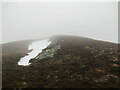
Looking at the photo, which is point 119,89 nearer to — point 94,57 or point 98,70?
point 98,70

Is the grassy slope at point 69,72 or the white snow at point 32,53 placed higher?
the grassy slope at point 69,72

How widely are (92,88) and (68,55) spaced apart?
16399mm

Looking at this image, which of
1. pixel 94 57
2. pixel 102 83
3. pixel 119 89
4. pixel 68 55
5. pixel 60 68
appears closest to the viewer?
pixel 119 89

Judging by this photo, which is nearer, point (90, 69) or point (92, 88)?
point (92, 88)

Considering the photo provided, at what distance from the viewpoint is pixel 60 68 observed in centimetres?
3089

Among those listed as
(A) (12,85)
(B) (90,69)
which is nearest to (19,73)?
(A) (12,85)

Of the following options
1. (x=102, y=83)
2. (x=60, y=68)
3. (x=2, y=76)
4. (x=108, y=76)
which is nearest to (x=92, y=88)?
(x=102, y=83)

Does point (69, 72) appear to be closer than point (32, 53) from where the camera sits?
Yes

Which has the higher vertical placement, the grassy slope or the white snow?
the grassy slope

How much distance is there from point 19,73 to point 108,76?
1351 cm

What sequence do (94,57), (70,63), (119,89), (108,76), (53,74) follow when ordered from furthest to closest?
(94,57) < (70,63) < (53,74) < (108,76) < (119,89)

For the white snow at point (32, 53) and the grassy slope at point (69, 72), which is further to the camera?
the white snow at point (32, 53)

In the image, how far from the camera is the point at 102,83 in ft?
78.5

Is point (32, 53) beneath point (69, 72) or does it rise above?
beneath
